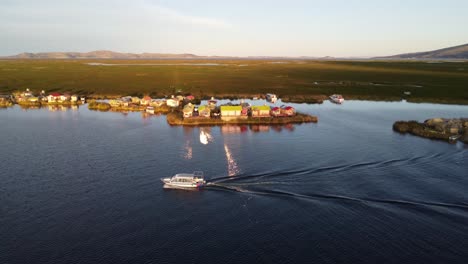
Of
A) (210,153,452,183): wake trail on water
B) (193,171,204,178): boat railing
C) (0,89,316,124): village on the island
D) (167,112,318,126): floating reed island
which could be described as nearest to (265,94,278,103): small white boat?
(0,89,316,124): village on the island

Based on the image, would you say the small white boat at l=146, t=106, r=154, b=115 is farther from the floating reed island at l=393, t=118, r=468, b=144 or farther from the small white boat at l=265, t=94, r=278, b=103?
the floating reed island at l=393, t=118, r=468, b=144

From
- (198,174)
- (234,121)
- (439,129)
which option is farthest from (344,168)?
(234,121)

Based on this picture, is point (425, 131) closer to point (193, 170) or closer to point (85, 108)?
point (193, 170)

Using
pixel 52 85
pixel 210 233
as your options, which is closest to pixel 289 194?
pixel 210 233

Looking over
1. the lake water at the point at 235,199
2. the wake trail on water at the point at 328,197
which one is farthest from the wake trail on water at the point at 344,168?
the wake trail on water at the point at 328,197

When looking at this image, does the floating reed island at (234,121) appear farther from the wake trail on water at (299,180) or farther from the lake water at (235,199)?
the wake trail on water at (299,180)

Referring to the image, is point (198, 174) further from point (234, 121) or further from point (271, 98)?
point (271, 98)
